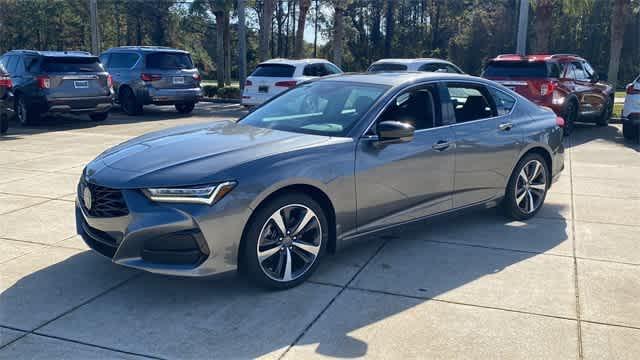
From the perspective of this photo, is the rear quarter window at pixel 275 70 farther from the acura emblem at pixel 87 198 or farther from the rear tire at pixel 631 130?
the acura emblem at pixel 87 198

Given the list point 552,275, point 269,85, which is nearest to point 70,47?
point 269,85

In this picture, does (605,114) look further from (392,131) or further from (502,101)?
(392,131)

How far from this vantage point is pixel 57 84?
44.7 feet

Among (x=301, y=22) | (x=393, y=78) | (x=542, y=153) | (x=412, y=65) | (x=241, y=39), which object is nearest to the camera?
(x=393, y=78)

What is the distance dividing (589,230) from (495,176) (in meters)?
1.14

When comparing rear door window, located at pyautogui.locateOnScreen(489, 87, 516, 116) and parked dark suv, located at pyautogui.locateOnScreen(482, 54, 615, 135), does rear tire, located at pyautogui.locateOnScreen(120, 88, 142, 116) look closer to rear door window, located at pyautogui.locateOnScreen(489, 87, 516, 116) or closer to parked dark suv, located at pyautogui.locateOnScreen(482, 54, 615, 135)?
parked dark suv, located at pyautogui.locateOnScreen(482, 54, 615, 135)

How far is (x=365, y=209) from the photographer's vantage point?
4836 mm

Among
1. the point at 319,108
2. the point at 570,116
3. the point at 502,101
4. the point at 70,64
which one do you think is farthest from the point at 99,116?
the point at 502,101

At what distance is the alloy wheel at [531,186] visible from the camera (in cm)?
629

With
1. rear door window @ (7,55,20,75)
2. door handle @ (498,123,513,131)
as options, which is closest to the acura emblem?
door handle @ (498,123,513,131)

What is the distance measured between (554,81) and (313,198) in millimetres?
9419

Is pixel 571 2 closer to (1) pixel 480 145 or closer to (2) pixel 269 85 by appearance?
(2) pixel 269 85

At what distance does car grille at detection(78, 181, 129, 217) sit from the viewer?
13.5 ft

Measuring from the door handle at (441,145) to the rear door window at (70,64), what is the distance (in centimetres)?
1102
